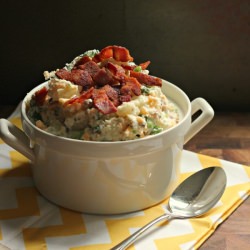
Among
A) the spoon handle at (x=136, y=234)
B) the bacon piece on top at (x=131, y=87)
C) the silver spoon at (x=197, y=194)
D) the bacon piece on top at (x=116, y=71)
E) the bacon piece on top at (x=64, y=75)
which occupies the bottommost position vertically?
the silver spoon at (x=197, y=194)

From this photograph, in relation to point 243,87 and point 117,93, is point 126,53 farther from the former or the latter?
point 243,87

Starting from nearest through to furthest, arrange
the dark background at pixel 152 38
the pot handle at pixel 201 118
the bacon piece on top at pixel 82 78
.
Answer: the bacon piece on top at pixel 82 78 < the pot handle at pixel 201 118 < the dark background at pixel 152 38

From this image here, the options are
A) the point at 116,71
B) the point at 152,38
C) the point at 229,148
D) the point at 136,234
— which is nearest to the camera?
the point at 136,234

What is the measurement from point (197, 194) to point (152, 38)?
572 mm

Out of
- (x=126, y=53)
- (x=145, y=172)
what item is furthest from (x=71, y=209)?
(x=126, y=53)

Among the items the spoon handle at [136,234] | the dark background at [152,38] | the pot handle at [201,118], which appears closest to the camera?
the spoon handle at [136,234]

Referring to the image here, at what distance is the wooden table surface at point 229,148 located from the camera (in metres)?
1.19

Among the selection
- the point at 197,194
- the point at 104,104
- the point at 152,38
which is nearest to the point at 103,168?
the point at 104,104

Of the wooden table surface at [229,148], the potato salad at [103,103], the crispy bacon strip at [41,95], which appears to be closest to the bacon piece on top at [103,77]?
the potato salad at [103,103]

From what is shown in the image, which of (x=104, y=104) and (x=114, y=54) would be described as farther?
(x=114, y=54)

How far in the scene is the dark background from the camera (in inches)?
65.2

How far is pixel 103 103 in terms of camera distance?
1.17 metres

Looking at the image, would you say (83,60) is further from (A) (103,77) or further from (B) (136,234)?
(B) (136,234)

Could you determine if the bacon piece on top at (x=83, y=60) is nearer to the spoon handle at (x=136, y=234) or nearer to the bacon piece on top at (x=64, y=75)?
the bacon piece on top at (x=64, y=75)
